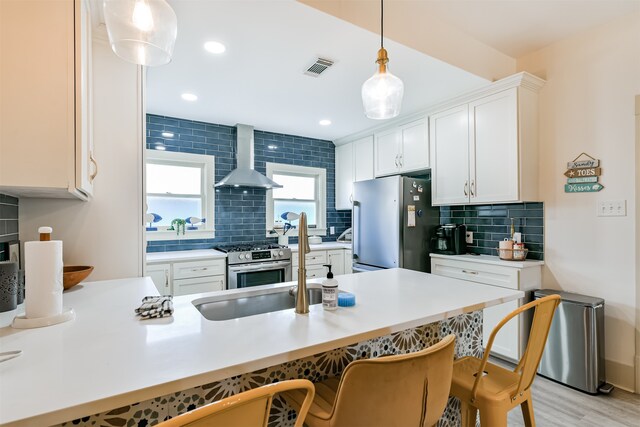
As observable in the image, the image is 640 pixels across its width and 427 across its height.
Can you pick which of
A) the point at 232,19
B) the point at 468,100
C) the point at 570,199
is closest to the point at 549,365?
the point at 570,199

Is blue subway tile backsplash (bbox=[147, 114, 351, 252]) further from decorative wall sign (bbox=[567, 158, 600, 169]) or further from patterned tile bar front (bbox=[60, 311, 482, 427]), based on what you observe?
decorative wall sign (bbox=[567, 158, 600, 169])

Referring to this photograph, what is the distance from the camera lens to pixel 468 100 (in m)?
3.02

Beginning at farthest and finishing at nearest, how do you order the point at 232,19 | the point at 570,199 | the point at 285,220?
the point at 285,220, the point at 570,199, the point at 232,19

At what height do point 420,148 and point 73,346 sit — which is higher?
point 420,148

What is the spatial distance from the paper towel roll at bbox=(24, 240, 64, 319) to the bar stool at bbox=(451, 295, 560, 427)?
1.54 m

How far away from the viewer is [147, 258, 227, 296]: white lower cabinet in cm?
297

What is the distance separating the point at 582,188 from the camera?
2.55m

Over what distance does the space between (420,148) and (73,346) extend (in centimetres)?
339

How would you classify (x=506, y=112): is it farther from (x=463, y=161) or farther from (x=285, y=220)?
(x=285, y=220)

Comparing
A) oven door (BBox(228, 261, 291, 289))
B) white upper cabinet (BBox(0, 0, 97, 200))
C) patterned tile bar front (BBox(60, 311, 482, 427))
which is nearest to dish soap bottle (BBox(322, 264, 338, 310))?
patterned tile bar front (BBox(60, 311, 482, 427))

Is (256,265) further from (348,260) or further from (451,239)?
(451,239)

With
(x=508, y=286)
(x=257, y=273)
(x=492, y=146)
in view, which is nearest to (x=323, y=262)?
(x=257, y=273)

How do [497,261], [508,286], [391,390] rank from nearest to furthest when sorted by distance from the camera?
[391,390] < [508,286] < [497,261]

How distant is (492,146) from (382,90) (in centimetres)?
178
